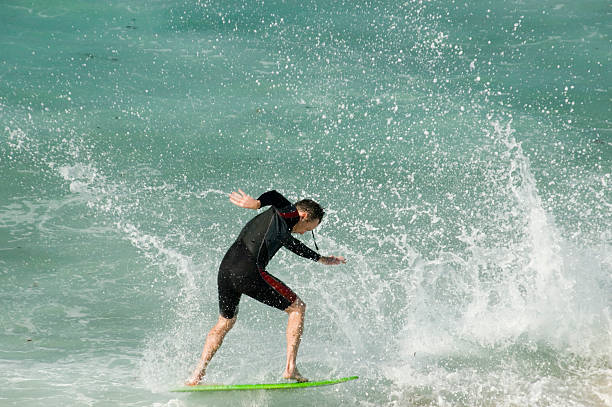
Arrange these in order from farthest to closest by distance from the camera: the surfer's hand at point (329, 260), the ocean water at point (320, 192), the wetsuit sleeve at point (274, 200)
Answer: the ocean water at point (320, 192) < the surfer's hand at point (329, 260) < the wetsuit sleeve at point (274, 200)

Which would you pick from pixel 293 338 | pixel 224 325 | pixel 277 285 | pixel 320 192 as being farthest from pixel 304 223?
pixel 320 192

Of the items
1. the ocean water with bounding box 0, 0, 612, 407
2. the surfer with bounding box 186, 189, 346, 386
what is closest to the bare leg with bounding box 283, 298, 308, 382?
the surfer with bounding box 186, 189, 346, 386

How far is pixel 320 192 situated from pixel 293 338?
165 inches

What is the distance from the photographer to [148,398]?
4.80 meters

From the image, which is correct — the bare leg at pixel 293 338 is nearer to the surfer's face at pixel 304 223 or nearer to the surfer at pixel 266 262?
the surfer at pixel 266 262

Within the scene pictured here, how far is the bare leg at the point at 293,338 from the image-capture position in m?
4.73

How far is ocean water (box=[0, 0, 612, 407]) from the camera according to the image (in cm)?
536

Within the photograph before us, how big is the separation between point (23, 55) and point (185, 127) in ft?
15.1

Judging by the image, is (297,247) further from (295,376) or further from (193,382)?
(193,382)

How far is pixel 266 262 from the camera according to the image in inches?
187

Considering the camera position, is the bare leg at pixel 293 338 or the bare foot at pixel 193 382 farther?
the bare foot at pixel 193 382

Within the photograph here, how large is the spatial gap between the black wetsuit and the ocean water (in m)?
0.76

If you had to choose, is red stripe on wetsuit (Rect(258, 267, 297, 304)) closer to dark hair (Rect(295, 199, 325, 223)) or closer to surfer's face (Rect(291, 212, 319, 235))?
surfer's face (Rect(291, 212, 319, 235))

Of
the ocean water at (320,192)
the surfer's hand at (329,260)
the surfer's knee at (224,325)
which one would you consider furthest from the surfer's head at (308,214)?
the ocean water at (320,192)
